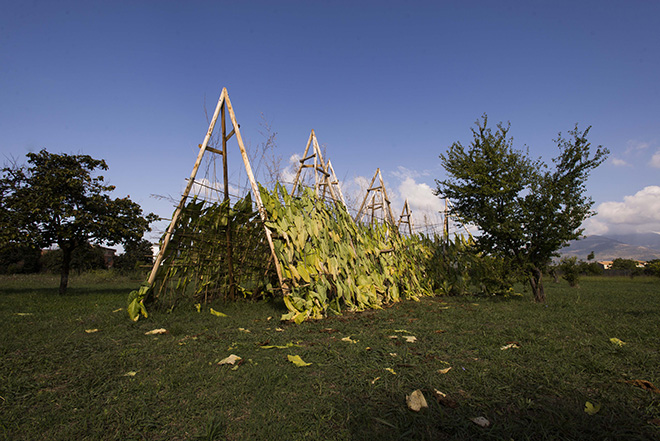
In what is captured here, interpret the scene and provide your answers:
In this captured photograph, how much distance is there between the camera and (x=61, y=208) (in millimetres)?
8461

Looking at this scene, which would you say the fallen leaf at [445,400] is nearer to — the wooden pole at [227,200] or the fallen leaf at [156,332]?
the fallen leaf at [156,332]

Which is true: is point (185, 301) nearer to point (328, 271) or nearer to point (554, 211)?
point (328, 271)

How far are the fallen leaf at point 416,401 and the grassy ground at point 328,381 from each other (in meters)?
0.05

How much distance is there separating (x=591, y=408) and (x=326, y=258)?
3933 mm

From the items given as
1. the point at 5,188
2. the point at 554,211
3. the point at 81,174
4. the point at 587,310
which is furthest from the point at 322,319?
the point at 5,188

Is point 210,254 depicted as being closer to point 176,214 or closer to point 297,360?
point 176,214

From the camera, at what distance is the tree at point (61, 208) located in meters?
8.13

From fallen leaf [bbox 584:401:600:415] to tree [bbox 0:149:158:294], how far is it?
9995 mm

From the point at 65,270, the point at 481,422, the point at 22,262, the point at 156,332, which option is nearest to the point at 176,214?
the point at 156,332

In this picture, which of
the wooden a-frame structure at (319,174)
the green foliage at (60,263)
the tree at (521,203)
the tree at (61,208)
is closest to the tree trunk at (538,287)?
the tree at (521,203)

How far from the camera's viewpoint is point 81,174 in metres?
9.02

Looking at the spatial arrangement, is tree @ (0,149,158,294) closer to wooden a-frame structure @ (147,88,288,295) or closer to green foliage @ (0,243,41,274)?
wooden a-frame structure @ (147,88,288,295)

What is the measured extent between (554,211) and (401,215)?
508 cm

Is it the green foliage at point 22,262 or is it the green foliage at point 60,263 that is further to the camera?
the green foliage at point 22,262
